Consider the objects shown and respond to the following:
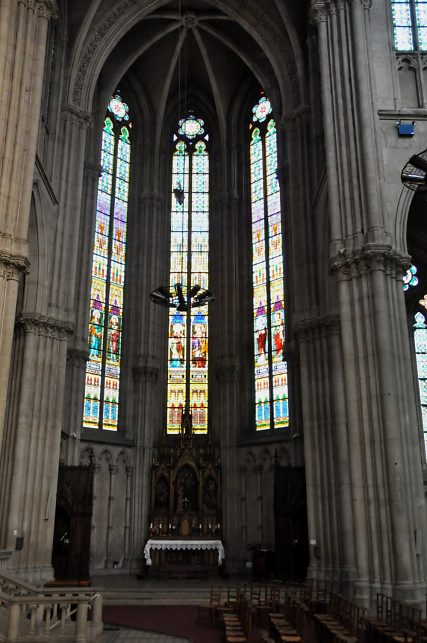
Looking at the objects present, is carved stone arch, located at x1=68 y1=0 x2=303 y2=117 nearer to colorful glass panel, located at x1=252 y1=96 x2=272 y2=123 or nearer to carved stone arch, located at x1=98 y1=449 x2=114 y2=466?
colorful glass panel, located at x1=252 y1=96 x2=272 y2=123

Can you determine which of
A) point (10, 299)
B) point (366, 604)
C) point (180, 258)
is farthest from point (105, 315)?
point (366, 604)

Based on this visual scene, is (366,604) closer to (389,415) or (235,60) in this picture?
(389,415)

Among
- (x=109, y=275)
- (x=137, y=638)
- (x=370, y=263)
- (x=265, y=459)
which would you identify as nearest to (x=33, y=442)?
(x=137, y=638)

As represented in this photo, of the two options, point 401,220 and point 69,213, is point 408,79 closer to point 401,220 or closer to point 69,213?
point 401,220

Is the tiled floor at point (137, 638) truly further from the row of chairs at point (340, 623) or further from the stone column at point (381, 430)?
the stone column at point (381, 430)

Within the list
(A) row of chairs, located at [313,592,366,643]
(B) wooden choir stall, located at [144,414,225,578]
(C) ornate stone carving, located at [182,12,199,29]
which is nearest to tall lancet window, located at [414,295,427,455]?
(B) wooden choir stall, located at [144,414,225,578]

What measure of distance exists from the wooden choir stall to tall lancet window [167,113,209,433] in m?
1.64

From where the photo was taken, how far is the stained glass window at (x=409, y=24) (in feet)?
69.9

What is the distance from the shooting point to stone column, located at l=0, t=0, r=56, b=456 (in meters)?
17.9

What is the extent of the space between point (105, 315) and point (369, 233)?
1578cm

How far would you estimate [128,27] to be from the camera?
95.8ft

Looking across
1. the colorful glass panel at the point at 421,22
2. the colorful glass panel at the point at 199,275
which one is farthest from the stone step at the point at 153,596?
the colorful glass panel at the point at 421,22

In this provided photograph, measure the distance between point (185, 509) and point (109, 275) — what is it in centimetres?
1135

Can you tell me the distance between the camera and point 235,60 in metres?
34.4
